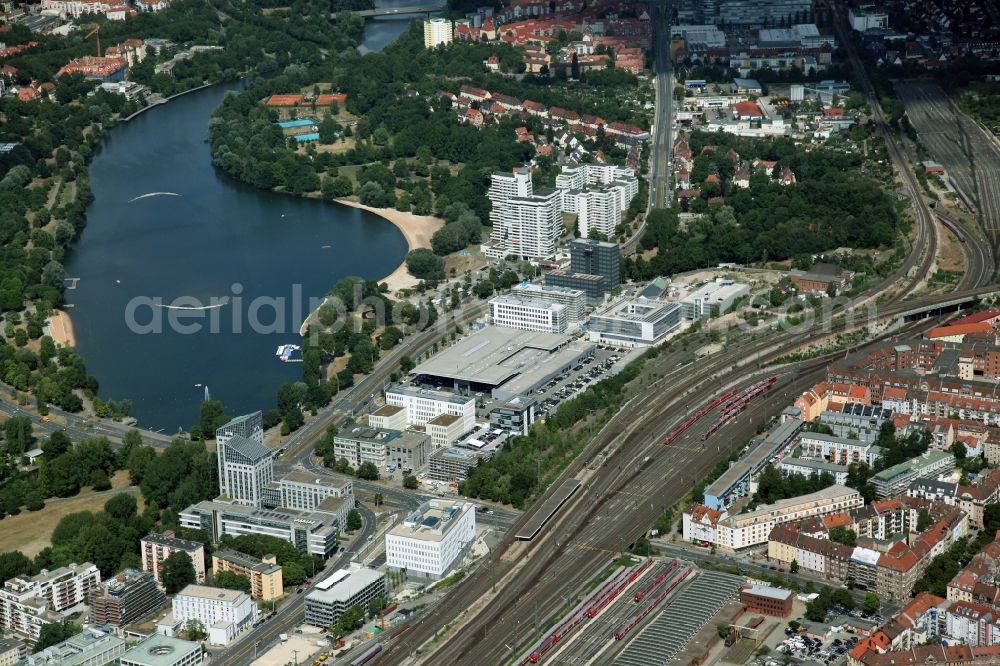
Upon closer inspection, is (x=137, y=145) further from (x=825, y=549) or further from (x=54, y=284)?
(x=825, y=549)

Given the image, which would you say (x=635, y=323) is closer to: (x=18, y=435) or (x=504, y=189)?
(x=504, y=189)

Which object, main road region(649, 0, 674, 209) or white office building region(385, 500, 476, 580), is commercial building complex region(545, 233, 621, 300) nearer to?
main road region(649, 0, 674, 209)

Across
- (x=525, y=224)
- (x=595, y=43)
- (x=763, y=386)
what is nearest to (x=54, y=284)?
(x=525, y=224)

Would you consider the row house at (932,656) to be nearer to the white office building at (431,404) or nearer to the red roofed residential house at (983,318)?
the white office building at (431,404)

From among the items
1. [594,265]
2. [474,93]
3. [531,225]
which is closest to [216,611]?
[594,265]

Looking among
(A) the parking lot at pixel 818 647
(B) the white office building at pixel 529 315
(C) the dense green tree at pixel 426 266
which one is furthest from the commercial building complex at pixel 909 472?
(C) the dense green tree at pixel 426 266

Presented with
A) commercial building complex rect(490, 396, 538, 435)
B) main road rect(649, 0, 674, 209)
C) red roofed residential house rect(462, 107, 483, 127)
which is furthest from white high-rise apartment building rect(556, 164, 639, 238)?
commercial building complex rect(490, 396, 538, 435)
